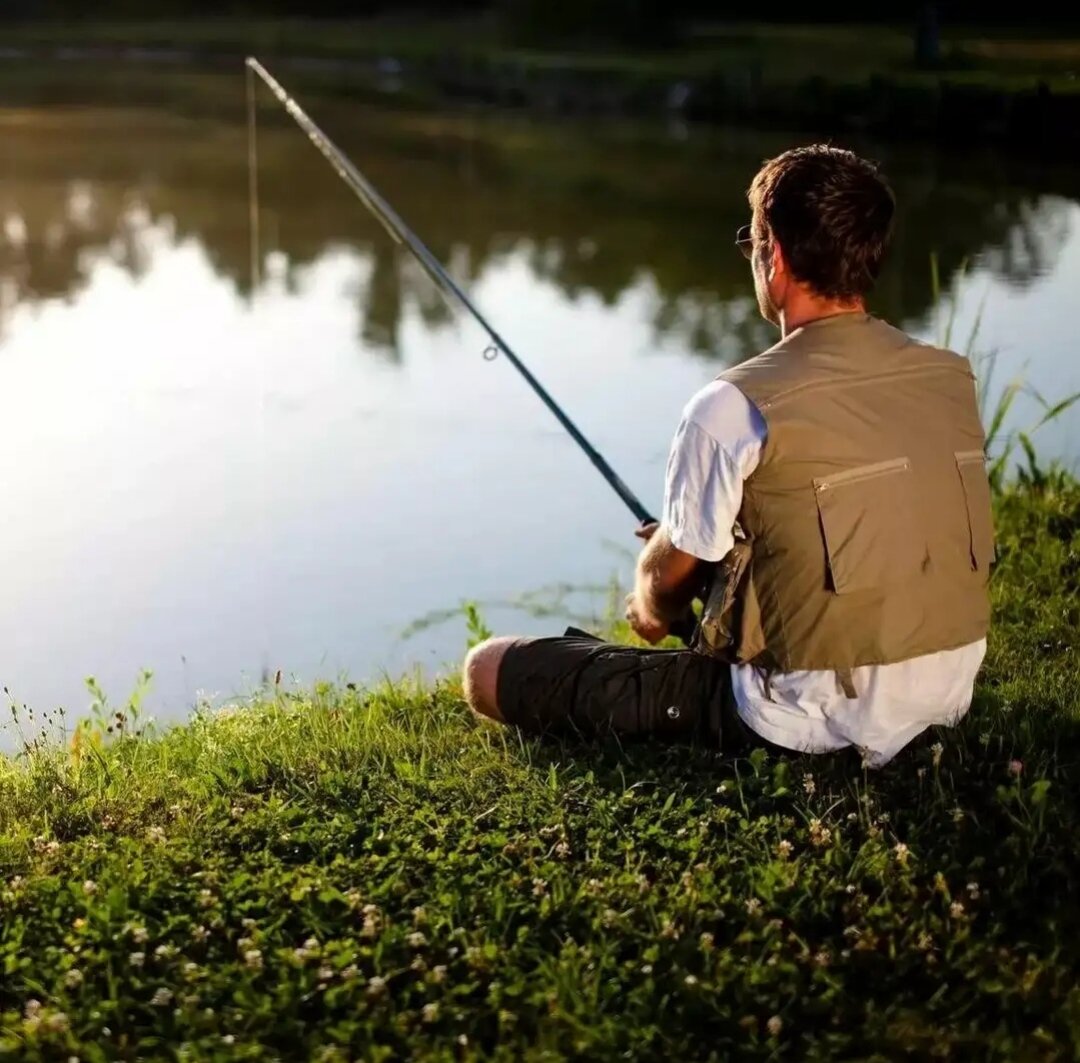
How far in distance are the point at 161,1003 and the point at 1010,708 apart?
144 centimetres

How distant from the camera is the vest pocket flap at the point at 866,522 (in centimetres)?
221

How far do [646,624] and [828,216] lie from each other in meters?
0.66

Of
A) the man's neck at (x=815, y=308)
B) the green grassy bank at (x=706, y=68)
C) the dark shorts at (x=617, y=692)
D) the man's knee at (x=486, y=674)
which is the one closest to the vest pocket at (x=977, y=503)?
the man's neck at (x=815, y=308)

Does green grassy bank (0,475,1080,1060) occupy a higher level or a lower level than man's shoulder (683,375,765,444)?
lower

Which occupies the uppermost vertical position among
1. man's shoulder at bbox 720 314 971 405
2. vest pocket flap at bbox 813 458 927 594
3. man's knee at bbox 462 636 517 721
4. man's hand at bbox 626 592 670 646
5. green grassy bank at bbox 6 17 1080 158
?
green grassy bank at bbox 6 17 1080 158

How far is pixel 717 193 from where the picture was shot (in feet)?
33.8

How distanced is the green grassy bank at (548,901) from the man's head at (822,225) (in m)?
0.69

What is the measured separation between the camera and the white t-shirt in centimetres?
219

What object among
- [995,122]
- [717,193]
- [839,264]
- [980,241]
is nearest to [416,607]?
[839,264]

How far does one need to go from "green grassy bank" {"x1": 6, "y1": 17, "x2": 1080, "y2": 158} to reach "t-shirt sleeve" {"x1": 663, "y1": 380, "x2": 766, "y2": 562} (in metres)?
9.81

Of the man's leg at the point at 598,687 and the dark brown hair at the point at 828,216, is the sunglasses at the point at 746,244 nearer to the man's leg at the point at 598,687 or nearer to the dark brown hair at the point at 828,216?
the dark brown hair at the point at 828,216

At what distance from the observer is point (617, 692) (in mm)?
2555

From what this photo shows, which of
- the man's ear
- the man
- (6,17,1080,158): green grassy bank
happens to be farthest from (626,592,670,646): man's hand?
(6,17,1080,158): green grassy bank

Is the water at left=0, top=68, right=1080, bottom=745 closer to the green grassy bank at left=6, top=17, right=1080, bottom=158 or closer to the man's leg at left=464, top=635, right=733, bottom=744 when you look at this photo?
the green grassy bank at left=6, top=17, right=1080, bottom=158
